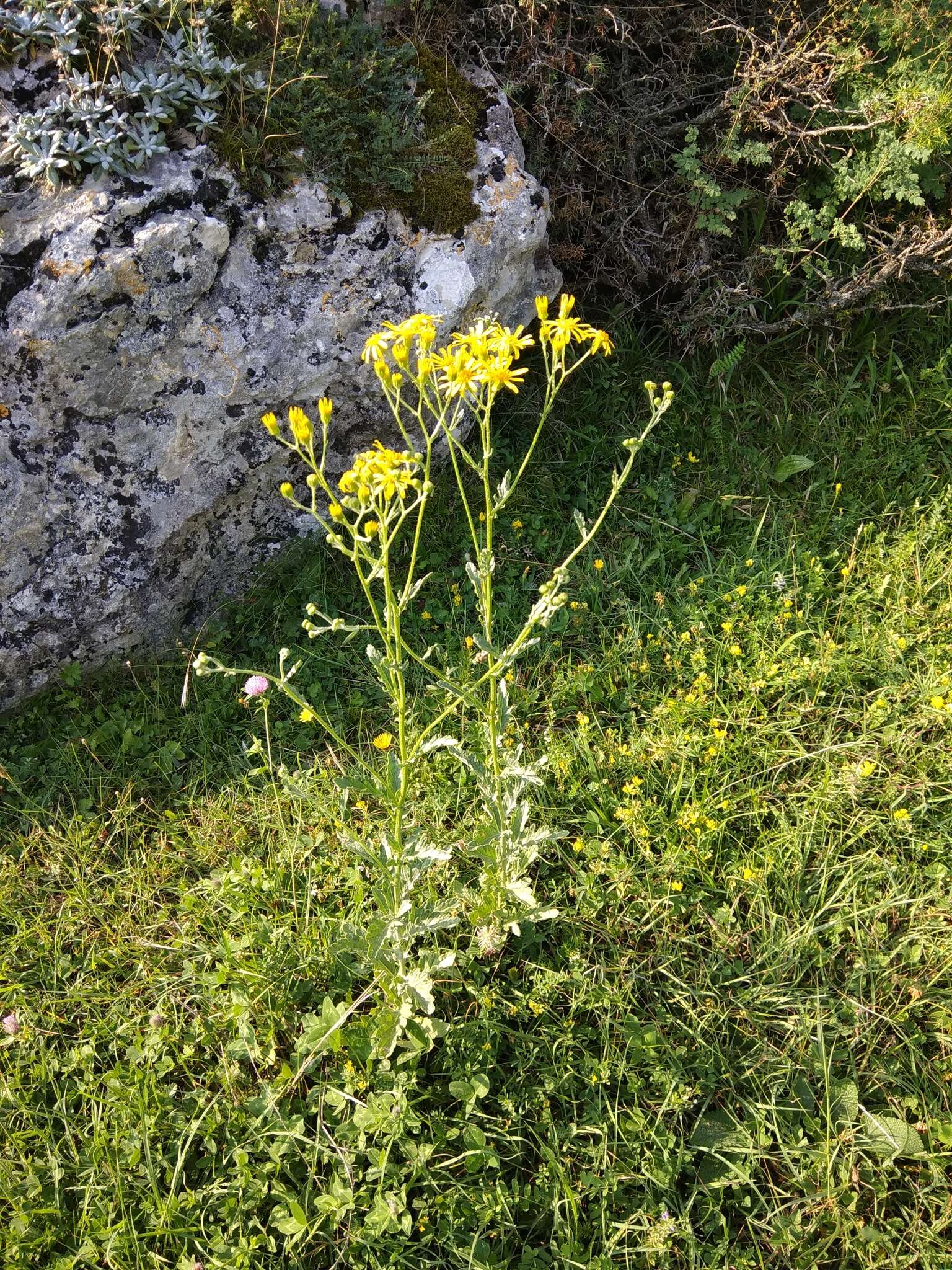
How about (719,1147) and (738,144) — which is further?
(738,144)

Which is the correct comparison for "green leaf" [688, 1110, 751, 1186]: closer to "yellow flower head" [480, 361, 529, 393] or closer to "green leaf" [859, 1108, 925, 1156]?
"green leaf" [859, 1108, 925, 1156]

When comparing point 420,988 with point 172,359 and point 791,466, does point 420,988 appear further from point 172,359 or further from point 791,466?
point 791,466

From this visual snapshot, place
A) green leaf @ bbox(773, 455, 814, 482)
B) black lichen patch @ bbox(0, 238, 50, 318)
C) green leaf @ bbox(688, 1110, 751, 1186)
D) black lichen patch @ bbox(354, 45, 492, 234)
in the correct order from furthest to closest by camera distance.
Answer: green leaf @ bbox(773, 455, 814, 482) < black lichen patch @ bbox(354, 45, 492, 234) < black lichen patch @ bbox(0, 238, 50, 318) < green leaf @ bbox(688, 1110, 751, 1186)

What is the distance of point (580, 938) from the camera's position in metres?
2.28

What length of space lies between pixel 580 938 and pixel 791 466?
1.99 metres

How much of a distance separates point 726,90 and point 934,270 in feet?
3.44

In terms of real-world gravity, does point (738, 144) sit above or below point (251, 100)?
below

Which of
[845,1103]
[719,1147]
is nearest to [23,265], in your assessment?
[719,1147]

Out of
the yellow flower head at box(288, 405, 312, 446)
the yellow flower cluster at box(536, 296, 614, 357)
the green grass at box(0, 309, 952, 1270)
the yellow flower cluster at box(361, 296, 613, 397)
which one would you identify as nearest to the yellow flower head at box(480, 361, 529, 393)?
the yellow flower cluster at box(361, 296, 613, 397)

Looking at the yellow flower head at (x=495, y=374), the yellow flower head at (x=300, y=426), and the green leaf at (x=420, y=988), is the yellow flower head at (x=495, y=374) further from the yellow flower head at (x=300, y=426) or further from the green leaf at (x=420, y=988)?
the green leaf at (x=420, y=988)

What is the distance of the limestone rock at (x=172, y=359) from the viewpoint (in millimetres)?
2605

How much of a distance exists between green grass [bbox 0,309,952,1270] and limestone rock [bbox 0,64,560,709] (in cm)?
28

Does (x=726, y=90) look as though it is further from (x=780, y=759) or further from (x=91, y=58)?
(x=780, y=759)

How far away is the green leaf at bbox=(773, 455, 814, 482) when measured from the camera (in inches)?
130
